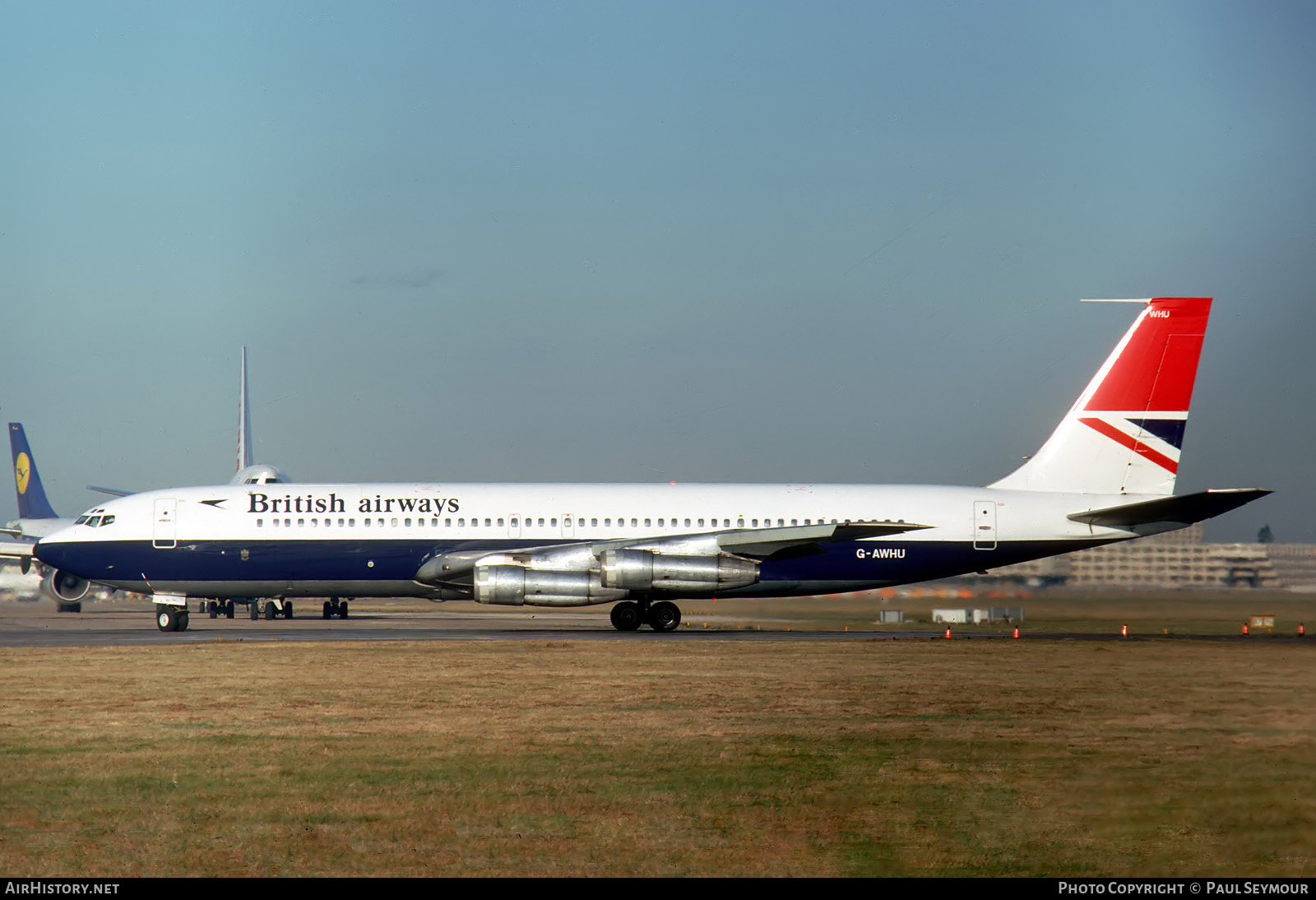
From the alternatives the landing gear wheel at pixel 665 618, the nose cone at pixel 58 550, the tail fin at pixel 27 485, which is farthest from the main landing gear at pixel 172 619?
the tail fin at pixel 27 485

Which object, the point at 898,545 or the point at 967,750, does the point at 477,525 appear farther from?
the point at 967,750

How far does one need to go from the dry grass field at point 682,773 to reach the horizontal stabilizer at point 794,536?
46.2 ft

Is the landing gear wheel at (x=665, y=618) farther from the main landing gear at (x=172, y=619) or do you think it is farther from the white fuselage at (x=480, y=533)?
the main landing gear at (x=172, y=619)

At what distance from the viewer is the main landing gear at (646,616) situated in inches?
1409

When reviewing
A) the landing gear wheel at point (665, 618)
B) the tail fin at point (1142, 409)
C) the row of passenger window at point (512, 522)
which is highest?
the tail fin at point (1142, 409)

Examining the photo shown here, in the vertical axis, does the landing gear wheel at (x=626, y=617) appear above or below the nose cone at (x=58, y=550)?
below

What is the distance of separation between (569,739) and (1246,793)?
753 centimetres

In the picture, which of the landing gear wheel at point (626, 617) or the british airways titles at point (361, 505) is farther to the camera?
the british airways titles at point (361, 505)

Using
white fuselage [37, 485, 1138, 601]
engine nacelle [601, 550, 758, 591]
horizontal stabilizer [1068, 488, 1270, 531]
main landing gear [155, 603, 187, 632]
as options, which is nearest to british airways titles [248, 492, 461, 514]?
white fuselage [37, 485, 1138, 601]

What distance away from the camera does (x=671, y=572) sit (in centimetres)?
3438

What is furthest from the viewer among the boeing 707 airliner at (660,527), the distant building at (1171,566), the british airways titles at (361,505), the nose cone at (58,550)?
the distant building at (1171,566)

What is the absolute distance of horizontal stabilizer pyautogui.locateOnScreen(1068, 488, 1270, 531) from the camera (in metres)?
32.6

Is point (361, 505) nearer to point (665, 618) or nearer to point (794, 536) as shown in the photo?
point (665, 618)
